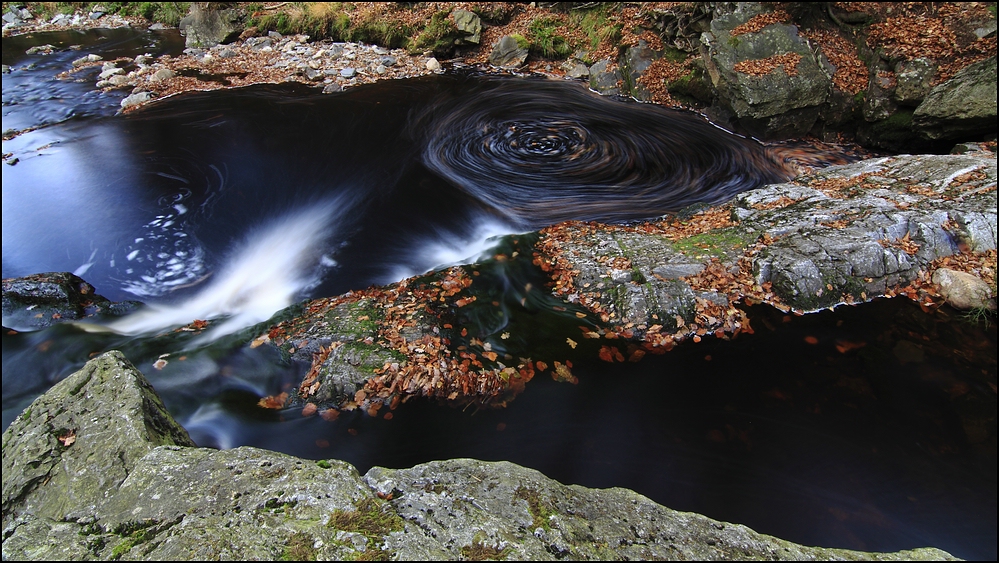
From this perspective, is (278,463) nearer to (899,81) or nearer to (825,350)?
(825,350)

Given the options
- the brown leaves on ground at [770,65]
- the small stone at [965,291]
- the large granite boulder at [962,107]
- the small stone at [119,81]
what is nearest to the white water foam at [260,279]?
the small stone at [965,291]

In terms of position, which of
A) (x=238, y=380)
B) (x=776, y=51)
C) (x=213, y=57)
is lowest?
(x=238, y=380)

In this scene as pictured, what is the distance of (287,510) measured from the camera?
110 inches

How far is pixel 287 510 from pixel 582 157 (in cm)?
1054

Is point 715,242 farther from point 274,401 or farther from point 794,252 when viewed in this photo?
point 274,401

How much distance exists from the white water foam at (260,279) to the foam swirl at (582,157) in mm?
3330

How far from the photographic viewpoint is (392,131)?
13.2m

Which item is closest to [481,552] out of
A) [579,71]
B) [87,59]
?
[579,71]

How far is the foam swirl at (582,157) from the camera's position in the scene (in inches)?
405

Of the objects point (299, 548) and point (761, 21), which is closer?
point (299, 548)

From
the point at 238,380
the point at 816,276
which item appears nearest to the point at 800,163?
the point at 816,276

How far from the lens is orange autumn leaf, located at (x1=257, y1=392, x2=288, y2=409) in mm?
5750

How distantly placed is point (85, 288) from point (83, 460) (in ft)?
17.6

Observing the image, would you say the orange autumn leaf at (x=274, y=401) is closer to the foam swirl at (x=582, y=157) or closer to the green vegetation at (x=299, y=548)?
the green vegetation at (x=299, y=548)
